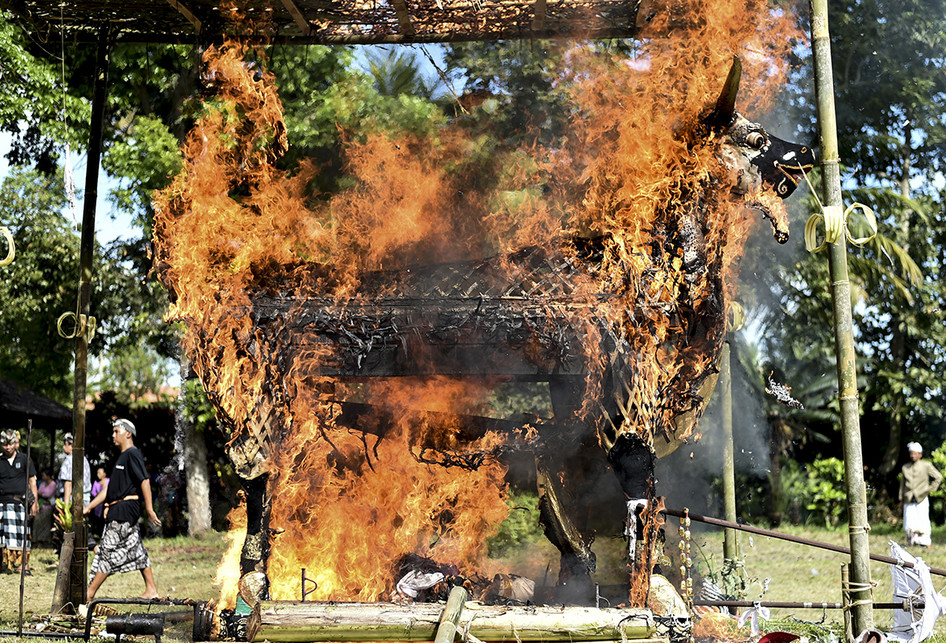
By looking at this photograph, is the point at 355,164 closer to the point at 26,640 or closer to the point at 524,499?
the point at 524,499

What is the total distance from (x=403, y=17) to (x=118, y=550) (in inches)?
244

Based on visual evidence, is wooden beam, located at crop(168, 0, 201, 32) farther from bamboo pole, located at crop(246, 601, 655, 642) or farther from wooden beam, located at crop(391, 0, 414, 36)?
bamboo pole, located at crop(246, 601, 655, 642)

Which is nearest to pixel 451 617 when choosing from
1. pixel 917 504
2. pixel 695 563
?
pixel 695 563

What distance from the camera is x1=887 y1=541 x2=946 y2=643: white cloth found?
20.3 ft

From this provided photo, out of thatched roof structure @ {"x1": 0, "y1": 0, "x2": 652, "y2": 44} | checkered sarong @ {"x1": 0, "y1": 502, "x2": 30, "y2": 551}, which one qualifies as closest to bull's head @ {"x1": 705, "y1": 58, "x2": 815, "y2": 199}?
thatched roof structure @ {"x1": 0, "y1": 0, "x2": 652, "y2": 44}

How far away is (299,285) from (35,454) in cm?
2893

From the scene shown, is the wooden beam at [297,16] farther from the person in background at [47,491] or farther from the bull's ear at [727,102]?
the person in background at [47,491]

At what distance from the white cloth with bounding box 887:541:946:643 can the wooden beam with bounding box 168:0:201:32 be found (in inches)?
304

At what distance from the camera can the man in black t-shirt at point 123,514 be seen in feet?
30.4

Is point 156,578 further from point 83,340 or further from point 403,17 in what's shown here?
point 403,17

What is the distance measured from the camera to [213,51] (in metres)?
9.11

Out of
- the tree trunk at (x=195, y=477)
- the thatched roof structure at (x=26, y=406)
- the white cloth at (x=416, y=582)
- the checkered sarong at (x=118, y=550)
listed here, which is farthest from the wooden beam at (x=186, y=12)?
the thatched roof structure at (x=26, y=406)

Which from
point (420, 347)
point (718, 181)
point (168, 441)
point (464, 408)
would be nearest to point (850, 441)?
point (718, 181)

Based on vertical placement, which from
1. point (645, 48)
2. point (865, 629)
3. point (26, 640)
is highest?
point (645, 48)
